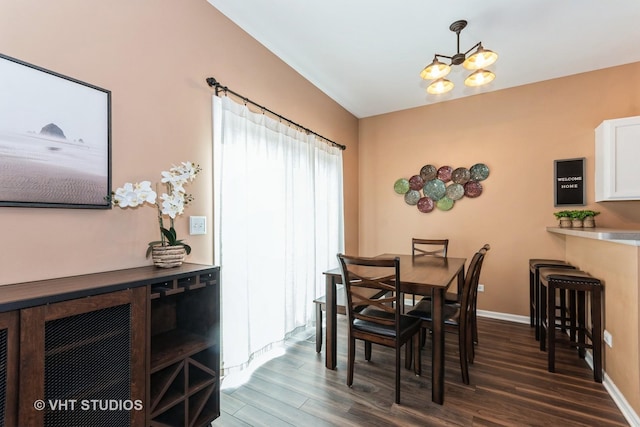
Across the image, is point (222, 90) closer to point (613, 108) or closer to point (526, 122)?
point (526, 122)

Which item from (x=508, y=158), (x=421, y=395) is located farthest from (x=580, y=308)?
(x=508, y=158)

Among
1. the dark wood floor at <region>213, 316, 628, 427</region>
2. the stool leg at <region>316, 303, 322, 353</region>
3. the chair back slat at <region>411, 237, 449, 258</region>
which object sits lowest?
the dark wood floor at <region>213, 316, 628, 427</region>

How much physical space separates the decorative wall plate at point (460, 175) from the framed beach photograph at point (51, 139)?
3838mm

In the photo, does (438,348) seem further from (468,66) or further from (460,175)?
(460,175)

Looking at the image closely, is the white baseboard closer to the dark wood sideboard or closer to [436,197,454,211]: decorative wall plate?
[436,197,454,211]: decorative wall plate

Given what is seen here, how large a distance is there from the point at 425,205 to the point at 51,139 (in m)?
3.93

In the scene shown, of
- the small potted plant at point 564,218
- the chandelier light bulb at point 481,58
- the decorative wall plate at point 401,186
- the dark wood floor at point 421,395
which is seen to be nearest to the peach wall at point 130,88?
the dark wood floor at point 421,395

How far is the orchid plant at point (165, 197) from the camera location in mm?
1538

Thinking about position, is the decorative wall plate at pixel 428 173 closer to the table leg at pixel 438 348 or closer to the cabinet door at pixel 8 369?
the table leg at pixel 438 348

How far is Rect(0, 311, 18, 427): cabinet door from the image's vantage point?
95 centimetres

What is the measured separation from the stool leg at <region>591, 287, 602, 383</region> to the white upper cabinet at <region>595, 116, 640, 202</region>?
130 centimetres

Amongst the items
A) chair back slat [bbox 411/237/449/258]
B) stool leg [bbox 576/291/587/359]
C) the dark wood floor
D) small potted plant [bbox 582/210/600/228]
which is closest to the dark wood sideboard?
the dark wood floor

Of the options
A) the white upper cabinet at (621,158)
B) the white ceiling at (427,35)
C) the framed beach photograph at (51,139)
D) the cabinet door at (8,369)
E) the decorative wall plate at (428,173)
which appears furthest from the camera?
the decorative wall plate at (428,173)

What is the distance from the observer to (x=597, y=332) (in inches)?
87.0
